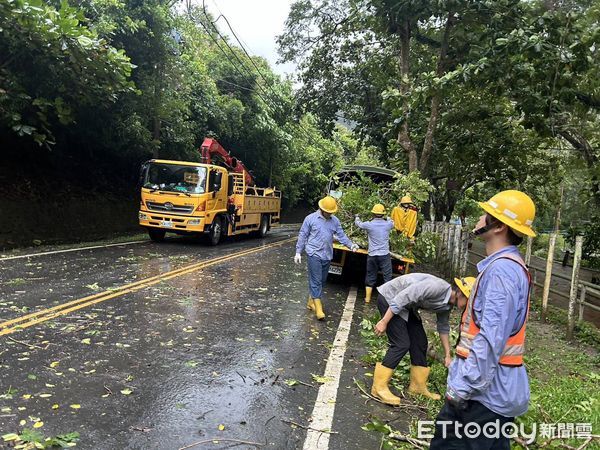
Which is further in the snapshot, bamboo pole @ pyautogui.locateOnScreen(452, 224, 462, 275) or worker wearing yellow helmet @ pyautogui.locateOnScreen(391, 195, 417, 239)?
bamboo pole @ pyautogui.locateOnScreen(452, 224, 462, 275)

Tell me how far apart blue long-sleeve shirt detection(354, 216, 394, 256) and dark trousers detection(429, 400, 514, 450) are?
6.34m

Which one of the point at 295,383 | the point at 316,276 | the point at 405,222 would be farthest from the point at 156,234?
the point at 295,383

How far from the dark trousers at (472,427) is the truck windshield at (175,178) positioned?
13.3 meters

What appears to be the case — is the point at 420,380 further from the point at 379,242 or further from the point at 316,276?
the point at 379,242

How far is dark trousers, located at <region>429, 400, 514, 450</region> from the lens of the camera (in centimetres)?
239

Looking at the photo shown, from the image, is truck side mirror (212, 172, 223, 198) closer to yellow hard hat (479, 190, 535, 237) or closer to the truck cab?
the truck cab

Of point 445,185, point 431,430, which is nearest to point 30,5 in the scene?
point 431,430

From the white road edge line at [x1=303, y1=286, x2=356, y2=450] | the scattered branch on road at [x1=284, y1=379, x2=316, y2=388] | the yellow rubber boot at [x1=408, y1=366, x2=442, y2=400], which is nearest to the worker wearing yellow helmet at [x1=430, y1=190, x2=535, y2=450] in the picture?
the white road edge line at [x1=303, y1=286, x2=356, y2=450]

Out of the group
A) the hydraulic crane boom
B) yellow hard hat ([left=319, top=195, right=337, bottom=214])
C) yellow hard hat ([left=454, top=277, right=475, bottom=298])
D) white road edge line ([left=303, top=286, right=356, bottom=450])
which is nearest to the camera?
yellow hard hat ([left=454, top=277, right=475, bottom=298])

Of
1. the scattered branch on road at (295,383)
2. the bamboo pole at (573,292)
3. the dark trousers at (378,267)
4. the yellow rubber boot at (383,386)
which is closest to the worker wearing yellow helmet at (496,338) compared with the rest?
the yellow rubber boot at (383,386)

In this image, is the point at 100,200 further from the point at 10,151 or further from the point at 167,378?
the point at 167,378

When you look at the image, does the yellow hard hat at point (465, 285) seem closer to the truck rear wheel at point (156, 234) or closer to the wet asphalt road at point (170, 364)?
the wet asphalt road at point (170, 364)

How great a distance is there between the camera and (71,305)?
6793 mm

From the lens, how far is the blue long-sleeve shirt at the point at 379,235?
8812 mm
